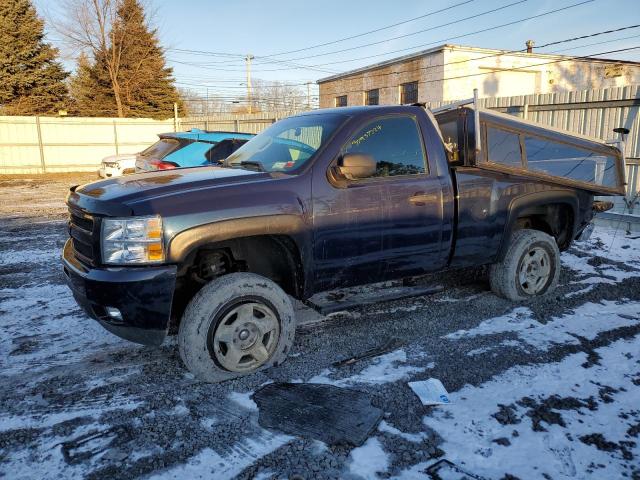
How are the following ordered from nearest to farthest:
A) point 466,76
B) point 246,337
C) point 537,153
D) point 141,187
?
point 141,187 < point 246,337 < point 537,153 < point 466,76

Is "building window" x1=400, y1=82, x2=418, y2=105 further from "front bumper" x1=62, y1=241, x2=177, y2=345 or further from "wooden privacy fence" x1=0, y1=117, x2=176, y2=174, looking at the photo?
"front bumper" x1=62, y1=241, x2=177, y2=345

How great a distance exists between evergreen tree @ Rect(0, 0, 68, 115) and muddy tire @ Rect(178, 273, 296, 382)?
3250 cm

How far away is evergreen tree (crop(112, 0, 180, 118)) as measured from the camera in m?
33.2

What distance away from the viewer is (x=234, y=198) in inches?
133

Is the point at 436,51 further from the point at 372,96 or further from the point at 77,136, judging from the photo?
the point at 77,136

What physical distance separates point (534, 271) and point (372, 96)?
26081 mm

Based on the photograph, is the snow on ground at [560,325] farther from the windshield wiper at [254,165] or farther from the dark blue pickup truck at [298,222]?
the windshield wiper at [254,165]

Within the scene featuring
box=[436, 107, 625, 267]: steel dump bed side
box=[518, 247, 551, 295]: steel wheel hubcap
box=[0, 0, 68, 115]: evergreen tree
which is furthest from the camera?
box=[0, 0, 68, 115]: evergreen tree

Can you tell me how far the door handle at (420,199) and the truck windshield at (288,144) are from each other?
887mm

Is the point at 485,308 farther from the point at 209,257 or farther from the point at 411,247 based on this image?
the point at 209,257

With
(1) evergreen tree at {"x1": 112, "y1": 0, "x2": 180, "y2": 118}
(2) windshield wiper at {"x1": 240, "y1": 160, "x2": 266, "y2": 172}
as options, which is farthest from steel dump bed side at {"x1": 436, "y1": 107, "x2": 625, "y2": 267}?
(1) evergreen tree at {"x1": 112, "y1": 0, "x2": 180, "y2": 118}

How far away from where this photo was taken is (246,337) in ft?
11.7

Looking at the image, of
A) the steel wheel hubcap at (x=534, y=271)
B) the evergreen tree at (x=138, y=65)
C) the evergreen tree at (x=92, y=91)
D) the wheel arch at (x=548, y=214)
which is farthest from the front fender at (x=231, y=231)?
the evergreen tree at (x=92, y=91)

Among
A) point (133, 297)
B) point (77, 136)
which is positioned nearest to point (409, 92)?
point (77, 136)
